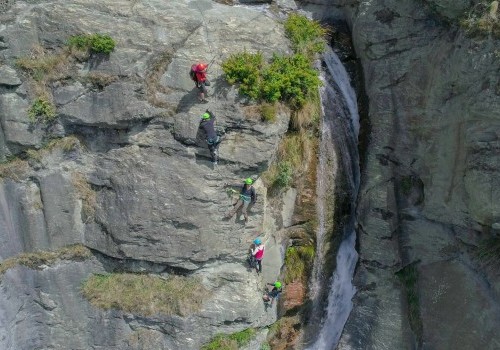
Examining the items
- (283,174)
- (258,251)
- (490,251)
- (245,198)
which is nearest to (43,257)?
(245,198)

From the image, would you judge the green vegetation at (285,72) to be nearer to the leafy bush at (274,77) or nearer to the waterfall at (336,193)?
the leafy bush at (274,77)

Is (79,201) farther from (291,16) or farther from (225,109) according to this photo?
(291,16)

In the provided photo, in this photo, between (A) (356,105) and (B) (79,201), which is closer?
(B) (79,201)

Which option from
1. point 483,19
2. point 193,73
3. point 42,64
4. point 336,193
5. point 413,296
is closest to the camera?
point 483,19

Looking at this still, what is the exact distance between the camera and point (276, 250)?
16.3 meters

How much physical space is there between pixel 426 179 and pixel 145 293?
1003 cm

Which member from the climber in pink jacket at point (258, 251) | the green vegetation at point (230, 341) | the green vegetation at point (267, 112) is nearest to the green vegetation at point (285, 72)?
the green vegetation at point (267, 112)

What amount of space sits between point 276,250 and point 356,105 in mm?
6153

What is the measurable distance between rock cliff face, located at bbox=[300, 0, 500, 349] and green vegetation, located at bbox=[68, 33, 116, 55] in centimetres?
829

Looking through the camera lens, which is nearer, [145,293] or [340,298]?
[145,293]

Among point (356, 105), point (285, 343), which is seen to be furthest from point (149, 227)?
point (356, 105)

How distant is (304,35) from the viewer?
15.9m

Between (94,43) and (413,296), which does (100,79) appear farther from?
(413,296)

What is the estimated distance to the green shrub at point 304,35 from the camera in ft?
51.5
